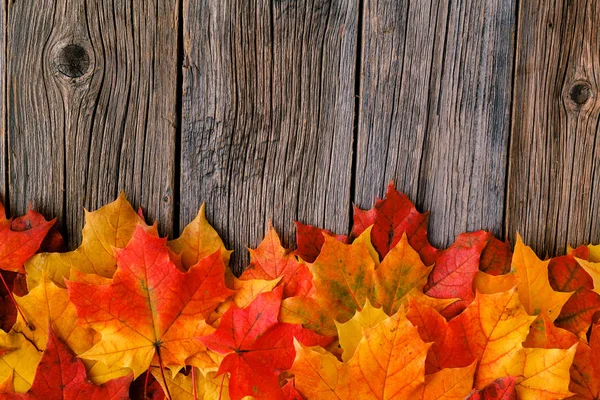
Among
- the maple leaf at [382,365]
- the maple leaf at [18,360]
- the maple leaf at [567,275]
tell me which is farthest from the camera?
the maple leaf at [567,275]

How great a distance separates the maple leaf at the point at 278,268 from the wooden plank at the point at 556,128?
2.07 feet

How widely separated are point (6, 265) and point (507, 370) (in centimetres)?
137

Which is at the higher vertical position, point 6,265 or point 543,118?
point 543,118

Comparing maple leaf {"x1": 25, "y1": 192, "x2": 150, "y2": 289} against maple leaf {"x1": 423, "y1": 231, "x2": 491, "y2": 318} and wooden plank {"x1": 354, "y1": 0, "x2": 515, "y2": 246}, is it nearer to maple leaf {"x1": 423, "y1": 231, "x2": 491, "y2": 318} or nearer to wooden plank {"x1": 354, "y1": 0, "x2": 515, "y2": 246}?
wooden plank {"x1": 354, "y1": 0, "x2": 515, "y2": 246}

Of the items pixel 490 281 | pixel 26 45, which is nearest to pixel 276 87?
pixel 26 45

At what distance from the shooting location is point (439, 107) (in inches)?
57.6

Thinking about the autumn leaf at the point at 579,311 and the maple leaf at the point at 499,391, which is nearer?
the maple leaf at the point at 499,391

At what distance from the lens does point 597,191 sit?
1520mm

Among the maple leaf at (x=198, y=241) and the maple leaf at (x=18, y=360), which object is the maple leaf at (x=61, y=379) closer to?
Answer: the maple leaf at (x=18, y=360)

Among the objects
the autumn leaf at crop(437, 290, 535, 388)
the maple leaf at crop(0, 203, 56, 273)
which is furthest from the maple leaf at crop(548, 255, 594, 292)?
the maple leaf at crop(0, 203, 56, 273)

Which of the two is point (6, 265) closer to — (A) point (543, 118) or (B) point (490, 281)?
(B) point (490, 281)

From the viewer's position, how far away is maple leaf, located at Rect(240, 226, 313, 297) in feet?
4.70

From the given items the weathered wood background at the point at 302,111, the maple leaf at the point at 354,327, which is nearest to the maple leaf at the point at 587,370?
the weathered wood background at the point at 302,111

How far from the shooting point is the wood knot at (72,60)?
1.42 meters
